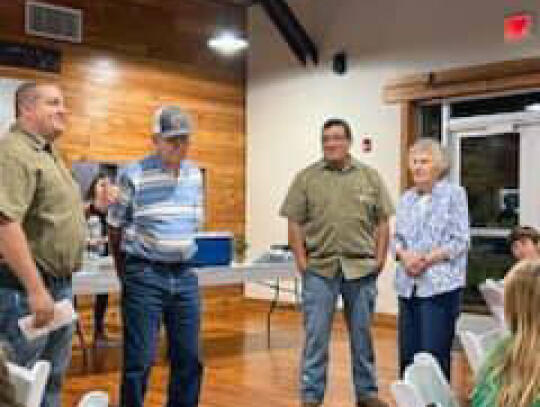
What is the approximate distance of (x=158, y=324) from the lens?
3369mm

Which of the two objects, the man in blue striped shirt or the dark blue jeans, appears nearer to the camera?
the man in blue striped shirt

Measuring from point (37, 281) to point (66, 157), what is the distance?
5232 mm

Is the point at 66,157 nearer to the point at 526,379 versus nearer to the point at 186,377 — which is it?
the point at 186,377

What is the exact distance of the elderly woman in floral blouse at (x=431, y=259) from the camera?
360 centimetres

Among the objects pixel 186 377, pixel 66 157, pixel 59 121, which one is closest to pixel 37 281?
pixel 59 121

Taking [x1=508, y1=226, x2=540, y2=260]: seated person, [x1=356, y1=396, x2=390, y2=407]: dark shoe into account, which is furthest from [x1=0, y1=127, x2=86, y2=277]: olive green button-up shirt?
[x1=508, y1=226, x2=540, y2=260]: seated person

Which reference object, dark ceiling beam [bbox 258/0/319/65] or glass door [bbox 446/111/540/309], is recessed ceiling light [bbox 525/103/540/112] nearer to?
glass door [bbox 446/111/540/309]

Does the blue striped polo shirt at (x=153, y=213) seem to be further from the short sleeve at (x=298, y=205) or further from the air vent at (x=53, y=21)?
the air vent at (x=53, y=21)

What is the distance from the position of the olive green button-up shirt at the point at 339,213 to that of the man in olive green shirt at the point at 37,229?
1.35 metres

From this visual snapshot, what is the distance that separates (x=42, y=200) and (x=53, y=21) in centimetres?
525

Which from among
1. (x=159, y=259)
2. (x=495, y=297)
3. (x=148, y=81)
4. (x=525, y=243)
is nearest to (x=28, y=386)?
(x=159, y=259)

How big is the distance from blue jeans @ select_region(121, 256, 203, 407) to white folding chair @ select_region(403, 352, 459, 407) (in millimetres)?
1580

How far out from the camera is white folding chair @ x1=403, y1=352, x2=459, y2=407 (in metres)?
1.86

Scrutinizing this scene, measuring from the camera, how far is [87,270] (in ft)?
17.3
